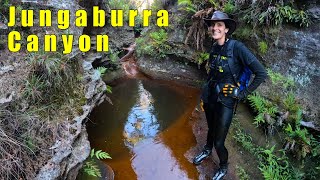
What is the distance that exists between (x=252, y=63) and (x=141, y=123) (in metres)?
3.53

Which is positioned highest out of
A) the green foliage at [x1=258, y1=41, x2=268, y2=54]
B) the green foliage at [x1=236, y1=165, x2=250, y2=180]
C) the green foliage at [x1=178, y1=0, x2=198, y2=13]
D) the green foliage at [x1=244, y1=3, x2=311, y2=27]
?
the green foliage at [x1=178, y1=0, x2=198, y2=13]

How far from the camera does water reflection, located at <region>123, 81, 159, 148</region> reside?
6.52 m

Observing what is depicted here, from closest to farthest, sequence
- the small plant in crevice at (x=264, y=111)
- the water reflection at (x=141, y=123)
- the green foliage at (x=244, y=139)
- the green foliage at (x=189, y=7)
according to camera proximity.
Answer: the green foliage at (x=244, y=139) → the small plant in crevice at (x=264, y=111) → the water reflection at (x=141, y=123) → the green foliage at (x=189, y=7)

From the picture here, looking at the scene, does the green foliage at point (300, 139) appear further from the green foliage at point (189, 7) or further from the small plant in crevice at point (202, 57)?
the green foliage at point (189, 7)

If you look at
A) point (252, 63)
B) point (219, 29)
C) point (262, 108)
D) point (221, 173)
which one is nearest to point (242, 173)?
point (221, 173)

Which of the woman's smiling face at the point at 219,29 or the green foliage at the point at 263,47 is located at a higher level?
the woman's smiling face at the point at 219,29

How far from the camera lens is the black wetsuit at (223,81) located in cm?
445

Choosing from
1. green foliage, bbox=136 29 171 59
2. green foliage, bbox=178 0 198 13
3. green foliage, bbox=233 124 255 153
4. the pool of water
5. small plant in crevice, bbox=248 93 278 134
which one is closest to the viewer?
the pool of water

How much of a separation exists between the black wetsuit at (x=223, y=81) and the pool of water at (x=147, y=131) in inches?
43.0

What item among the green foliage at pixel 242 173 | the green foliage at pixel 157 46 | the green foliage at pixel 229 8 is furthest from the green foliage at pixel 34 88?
the green foliage at pixel 157 46

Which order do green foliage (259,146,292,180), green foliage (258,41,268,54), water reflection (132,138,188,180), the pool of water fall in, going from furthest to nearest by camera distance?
green foliage (258,41,268,54), the pool of water, water reflection (132,138,188,180), green foliage (259,146,292,180)

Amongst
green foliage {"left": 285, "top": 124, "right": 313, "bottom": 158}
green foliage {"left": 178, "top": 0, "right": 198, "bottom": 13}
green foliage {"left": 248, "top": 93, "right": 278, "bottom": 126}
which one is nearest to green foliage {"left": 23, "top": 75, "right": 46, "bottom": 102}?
green foliage {"left": 248, "top": 93, "right": 278, "bottom": 126}

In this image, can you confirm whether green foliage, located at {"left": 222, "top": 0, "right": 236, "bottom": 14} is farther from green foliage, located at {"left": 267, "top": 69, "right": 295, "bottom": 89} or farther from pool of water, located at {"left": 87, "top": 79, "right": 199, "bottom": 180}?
pool of water, located at {"left": 87, "top": 79, "right": 199, "bottom": 180}

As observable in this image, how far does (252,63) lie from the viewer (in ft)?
14.5
